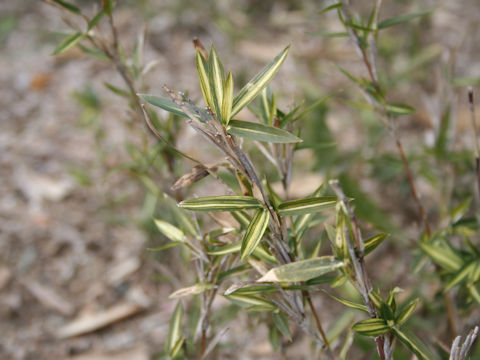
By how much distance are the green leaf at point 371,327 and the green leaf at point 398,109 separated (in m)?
0.43

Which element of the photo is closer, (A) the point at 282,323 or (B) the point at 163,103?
(B) the point at 163,103

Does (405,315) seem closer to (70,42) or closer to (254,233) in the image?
(254,233)

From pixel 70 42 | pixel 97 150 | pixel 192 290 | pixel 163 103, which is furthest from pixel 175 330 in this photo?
pixel 97 150

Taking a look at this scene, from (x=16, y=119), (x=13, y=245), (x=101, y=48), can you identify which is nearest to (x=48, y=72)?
(x=16, y=119)

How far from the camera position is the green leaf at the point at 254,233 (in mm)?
627

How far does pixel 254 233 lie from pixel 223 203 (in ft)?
0.20

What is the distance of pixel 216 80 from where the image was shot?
2.12 feet

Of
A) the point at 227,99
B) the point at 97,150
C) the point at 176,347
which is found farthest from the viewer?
the point at 97,150

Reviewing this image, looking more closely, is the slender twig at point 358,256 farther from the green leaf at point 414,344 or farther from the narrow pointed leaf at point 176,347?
the narrow pointed leaf at point 176,347

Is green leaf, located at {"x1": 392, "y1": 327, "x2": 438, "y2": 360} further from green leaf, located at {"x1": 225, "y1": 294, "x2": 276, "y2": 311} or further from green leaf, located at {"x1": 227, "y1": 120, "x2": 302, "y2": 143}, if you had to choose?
green leaf, located at {"x1": 227, "y1": 120, "x2": 302, "y2": 143}

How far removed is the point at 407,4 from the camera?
2643 millimetres

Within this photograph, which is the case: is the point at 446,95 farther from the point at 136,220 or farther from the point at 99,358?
the point at 99,358

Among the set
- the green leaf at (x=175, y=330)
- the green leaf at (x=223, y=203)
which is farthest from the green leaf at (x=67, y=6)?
the green leaf at (x=175, y=330)

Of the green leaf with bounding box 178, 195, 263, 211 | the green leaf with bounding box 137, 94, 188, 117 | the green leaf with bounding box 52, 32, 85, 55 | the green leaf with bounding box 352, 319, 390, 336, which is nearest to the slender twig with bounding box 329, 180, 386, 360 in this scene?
the green leaf with bounding box 352, 319, 390, 336
